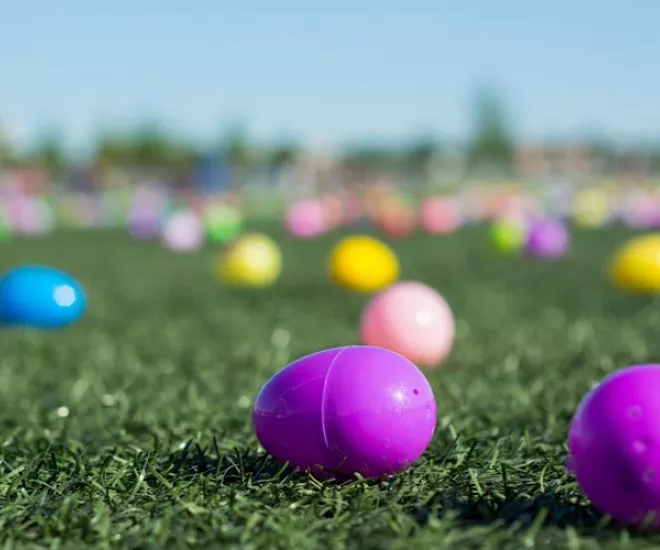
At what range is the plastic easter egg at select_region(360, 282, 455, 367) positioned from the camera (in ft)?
15.1

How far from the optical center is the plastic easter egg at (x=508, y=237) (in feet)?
39.1

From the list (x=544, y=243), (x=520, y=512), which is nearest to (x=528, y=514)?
(x=520, y=512)

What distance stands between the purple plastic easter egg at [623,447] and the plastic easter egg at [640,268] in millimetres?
5156

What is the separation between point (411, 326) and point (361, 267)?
3.12 meters

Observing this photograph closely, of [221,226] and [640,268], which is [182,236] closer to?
[221,226]

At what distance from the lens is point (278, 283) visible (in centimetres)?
862

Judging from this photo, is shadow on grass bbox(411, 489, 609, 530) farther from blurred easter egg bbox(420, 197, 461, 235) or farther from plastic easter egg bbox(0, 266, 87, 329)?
blurred easter egg bbox(420, 197, 461, 235)

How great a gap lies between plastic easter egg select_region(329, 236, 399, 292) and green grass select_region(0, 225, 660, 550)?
0.21 meters

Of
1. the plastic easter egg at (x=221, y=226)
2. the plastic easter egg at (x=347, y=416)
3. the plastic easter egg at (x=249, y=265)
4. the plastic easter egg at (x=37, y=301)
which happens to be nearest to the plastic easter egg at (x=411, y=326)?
the plastic easter egg at (x=347, y=416)

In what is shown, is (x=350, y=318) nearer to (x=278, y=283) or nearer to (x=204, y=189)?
(x=278, y=283)

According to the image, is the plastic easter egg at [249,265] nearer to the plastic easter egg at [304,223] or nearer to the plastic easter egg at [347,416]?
the plastic easter egg at [347,416]

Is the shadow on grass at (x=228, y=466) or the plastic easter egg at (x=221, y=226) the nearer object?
the shadow on grass at (x=228, y=466)

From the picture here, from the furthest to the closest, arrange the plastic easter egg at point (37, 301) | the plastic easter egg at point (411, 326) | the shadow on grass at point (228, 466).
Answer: the plastic easter egg at point (37, 301) → the plastic easter egg at point (411, 326) → the shadow on grass at point (228, 466)

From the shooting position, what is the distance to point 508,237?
12.0 meters
